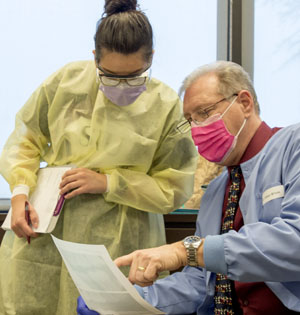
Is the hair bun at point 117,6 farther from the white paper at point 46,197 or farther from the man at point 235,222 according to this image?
the white paper at point 46,197

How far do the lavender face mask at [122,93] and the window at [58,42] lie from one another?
3.13ft

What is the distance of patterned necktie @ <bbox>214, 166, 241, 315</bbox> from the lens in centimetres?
128

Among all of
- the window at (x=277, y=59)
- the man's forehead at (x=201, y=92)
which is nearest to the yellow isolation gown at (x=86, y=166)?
the man's forehead at (x=201, y=92)

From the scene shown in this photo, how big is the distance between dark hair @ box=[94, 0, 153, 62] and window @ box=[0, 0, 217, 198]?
96 centimetres

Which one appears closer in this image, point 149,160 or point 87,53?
Answer: point 149,160

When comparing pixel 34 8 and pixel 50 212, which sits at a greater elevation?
pixel 34 8

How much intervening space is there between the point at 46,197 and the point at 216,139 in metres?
0.59

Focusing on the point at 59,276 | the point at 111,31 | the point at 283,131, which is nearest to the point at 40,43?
the point at 111,31

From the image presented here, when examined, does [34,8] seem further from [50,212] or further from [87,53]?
[50,212]

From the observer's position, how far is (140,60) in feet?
4.85

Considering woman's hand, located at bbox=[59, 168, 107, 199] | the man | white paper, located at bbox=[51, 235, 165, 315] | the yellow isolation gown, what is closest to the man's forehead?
the man

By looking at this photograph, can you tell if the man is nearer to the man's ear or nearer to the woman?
the man's ear

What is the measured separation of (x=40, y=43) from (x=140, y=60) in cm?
126

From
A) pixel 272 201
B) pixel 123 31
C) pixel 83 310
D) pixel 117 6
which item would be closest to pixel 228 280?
pixel 272 201
